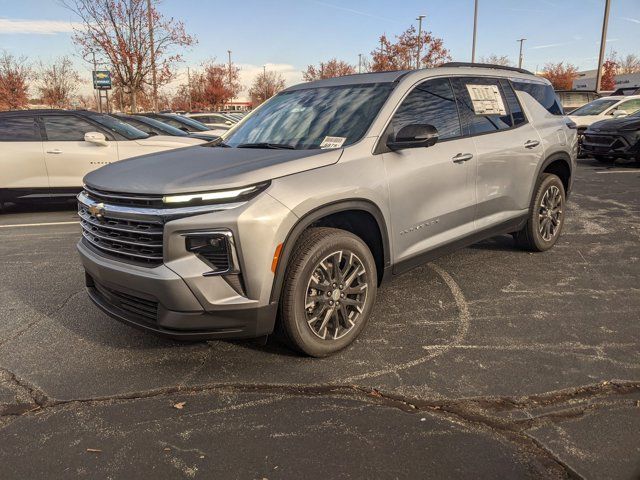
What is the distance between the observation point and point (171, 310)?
279cm

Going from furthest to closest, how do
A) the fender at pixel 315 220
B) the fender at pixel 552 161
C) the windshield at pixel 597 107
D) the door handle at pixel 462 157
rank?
the windshield at pixel 597 107 < the fender at pixel 552 161 < the door handle at pixel 462 157 < the fender at pixel 315 220

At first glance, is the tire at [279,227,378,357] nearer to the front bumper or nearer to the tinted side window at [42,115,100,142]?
the front bumper

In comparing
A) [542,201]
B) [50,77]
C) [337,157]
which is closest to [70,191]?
[337,157]

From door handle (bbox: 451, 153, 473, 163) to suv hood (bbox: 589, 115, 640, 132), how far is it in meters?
10.3

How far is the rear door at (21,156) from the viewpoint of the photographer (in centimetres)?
796

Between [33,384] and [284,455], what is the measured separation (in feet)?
5.58

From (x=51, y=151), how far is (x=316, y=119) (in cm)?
600

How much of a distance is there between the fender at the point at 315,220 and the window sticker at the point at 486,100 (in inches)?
67.7

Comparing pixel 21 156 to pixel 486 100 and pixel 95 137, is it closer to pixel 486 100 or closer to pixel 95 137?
pixel 95 137

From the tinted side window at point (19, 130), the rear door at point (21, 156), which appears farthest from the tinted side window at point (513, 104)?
the tinted side window at point (19, 130)

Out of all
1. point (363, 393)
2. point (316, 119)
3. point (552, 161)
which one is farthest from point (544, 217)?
point (363, 393)

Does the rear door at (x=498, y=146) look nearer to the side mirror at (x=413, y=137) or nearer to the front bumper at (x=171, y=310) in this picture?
the side mirror at (x=413, y=137)

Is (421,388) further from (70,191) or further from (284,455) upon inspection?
(70,191)

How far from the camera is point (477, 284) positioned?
15.1 ft
